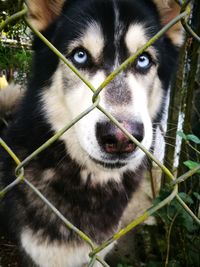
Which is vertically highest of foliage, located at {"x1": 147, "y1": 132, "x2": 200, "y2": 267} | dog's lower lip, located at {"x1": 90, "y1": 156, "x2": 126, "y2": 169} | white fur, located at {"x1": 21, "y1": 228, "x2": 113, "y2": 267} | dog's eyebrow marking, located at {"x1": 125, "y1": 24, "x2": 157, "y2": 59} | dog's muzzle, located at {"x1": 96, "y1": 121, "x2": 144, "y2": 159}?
dog's eyebrow marking, located at {"x1": 125, "y1": 24, "x2": 157, "y2": 59}

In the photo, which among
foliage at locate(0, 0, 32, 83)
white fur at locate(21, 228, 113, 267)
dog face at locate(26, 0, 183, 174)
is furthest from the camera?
foliage at locate(0, 0, 32, 83)

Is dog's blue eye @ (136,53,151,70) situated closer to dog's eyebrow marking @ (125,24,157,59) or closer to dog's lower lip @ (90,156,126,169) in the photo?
dog's eyebrow marking @ (125,24,157,59)

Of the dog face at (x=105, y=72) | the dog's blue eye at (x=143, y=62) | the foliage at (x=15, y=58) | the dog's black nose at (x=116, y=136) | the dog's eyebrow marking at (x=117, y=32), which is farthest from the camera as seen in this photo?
the foliage at (x=15, y=58)

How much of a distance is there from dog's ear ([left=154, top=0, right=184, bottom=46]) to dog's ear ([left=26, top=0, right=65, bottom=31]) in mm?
598

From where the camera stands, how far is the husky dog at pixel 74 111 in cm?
172

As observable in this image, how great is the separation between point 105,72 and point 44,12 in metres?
0.61

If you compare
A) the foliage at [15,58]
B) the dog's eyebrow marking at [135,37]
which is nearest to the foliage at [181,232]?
the dog's eyebrow marking at [135,37]

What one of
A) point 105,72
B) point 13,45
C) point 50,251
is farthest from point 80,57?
point 13,45

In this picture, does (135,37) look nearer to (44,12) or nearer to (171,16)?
(171,16)

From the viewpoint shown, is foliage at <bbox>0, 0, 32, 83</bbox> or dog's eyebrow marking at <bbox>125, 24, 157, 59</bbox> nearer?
dog's eyebrow marking at <bbox>125, 24, 157, 59</bbox>

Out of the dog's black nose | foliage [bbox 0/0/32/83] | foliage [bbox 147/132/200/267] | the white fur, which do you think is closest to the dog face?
the dog's black nose

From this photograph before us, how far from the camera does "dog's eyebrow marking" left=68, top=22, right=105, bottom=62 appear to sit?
1.68 metres

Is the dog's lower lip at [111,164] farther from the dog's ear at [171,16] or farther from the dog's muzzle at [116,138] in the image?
the dog's ear at [171,16]

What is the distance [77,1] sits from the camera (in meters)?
1.92
